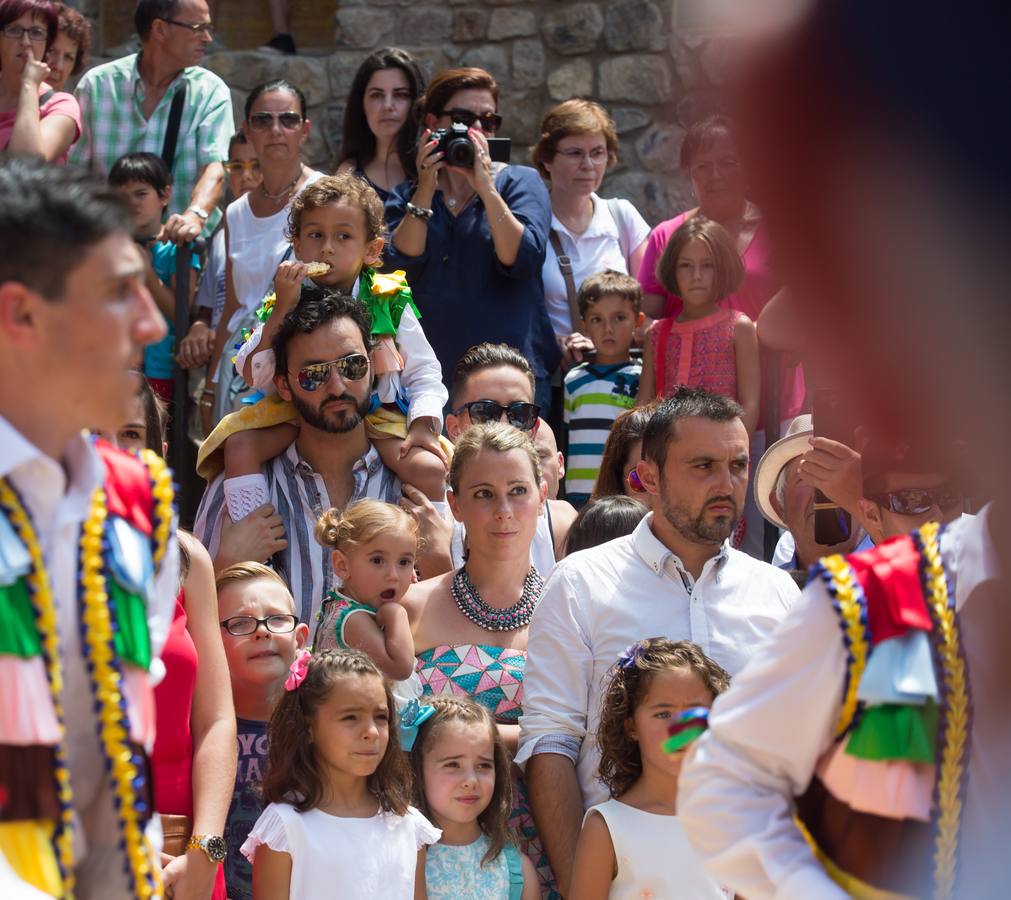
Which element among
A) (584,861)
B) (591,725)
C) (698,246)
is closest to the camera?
(584,861)

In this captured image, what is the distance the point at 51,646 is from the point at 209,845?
1252mm

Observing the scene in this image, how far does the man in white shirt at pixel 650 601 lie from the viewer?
3.45m

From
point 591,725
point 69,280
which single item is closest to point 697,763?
point 69,280

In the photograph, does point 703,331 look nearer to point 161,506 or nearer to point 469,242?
point 469,242

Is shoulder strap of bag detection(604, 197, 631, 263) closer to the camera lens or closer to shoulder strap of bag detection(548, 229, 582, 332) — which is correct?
shoulder strap of bag detection(548, 229, 582, 332)

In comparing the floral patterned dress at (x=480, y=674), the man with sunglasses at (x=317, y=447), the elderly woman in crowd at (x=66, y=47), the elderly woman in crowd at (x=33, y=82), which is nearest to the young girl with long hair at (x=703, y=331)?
the man with sunglasses at (x=317, y=447)

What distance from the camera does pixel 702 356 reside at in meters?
5.40

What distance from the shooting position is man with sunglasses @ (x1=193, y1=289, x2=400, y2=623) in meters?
4.21

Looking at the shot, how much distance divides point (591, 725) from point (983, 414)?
9.47 ft

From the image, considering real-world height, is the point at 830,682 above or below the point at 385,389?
below

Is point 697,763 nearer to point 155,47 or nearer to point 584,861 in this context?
point 584,861

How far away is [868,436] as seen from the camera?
67 cm

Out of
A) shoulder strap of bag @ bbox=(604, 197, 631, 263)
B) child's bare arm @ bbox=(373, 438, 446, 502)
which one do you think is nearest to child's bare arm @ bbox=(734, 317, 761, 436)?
shoulder strap of bag @ bbox=(604, 197, 631, 263)

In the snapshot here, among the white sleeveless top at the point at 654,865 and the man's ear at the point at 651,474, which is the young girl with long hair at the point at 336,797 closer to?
the white sleeveless top at the point at 654,865
